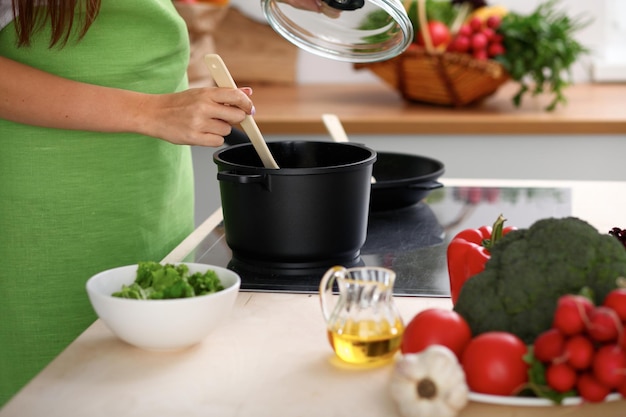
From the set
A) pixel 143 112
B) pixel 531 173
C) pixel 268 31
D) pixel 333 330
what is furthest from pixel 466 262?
pixel 268 31

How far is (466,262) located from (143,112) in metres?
0.49

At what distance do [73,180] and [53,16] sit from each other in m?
0.26

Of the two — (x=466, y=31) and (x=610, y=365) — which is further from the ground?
(x=466, y=31)

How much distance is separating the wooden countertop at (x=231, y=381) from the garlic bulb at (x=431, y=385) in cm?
5

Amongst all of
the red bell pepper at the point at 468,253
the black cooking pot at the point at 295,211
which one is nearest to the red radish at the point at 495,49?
the black cooking pot at the point at 295,211

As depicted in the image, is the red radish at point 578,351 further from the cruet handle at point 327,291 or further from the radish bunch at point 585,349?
the cruet handle at point 327,291

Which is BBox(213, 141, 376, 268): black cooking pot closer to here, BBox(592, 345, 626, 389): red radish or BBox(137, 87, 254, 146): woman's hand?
BBox(137, 87, 254, 146): woman's hand

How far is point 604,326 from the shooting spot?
697 millimetres

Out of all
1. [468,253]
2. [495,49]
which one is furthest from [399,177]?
[495,49]

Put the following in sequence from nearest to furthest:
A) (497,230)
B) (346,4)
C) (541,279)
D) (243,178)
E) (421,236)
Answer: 1. (541,279)
2. (497,230)
3. (243,178)
4. (346,4)
5. (421,236)

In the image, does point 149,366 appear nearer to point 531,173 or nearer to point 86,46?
point 86,46

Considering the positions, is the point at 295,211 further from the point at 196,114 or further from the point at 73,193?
the point at 73,193

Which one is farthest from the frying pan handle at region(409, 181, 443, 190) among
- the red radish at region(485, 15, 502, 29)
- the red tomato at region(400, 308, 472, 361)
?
the red radish at region(485, 15, 502, 29)

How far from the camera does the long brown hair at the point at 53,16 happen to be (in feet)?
3.95
